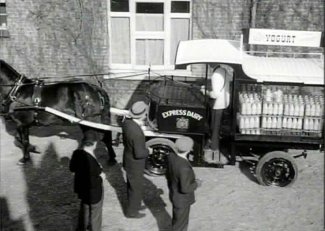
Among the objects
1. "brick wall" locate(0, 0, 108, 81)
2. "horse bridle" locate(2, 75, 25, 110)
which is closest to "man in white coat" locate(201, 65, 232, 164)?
"horse bridle" locate(2, 75, 25, 110)

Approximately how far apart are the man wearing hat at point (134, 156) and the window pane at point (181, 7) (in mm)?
5249

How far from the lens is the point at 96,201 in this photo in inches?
261

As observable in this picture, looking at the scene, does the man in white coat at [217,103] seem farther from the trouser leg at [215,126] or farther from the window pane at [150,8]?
the window pane at [150,8]

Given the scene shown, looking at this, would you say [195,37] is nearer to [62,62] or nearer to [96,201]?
[62,62]

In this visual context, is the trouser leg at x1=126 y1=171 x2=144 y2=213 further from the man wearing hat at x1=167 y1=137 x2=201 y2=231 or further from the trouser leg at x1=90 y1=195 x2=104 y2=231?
the man wearing hat at x1=167 y1=137 x2=201 y2=231

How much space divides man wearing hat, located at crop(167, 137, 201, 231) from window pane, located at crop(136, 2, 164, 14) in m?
6.41

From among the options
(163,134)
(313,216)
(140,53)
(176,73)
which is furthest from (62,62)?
(313,216)

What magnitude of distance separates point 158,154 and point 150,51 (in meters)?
4.61

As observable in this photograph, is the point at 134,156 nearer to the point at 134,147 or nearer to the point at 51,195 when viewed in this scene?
the point at 134,147

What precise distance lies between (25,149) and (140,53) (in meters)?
4.38

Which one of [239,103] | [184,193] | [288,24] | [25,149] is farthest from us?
[288,24]

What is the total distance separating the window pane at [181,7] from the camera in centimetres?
1214

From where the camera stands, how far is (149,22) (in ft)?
40.6

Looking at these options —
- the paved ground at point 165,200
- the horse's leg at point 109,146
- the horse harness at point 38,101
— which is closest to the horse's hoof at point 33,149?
the paved ground at point 165,200
